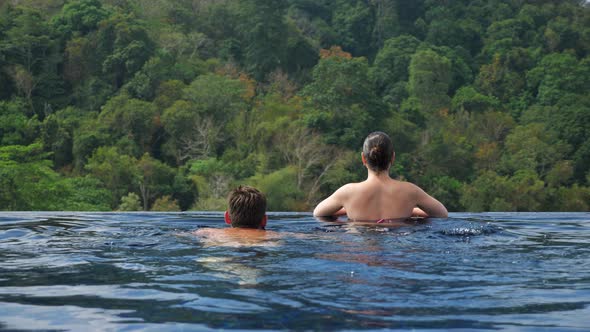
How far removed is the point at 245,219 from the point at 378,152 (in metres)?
1.39

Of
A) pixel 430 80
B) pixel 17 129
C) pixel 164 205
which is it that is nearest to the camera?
pixel 164 205

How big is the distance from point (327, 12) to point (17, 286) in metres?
67.7

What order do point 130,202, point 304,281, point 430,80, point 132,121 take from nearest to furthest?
point 304,281
point 130,202
point 132,121
point 430,80

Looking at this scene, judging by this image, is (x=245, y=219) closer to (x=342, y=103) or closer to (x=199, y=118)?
(x=342, y=103)

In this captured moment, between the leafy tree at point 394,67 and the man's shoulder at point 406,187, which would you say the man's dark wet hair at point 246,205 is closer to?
the man's shoulder at point 406,187

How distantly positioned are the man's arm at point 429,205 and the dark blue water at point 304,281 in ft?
0.87

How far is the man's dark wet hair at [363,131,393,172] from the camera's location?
19.6ft

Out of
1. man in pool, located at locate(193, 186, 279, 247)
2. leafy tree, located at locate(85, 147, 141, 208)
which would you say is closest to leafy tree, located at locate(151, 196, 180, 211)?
leafy tree, located at locate(85, 147, 141, 208)

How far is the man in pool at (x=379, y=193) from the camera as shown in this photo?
6.02 m

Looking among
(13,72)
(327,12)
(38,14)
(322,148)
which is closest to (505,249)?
(322,148)

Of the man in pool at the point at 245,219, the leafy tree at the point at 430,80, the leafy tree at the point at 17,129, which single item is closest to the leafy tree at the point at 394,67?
the leafy tree at the point at 430,80

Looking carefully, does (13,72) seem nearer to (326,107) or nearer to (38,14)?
(38,14)

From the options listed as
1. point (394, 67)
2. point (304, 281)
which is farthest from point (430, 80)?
point (304, 281)

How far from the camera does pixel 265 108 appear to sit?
46.9m
